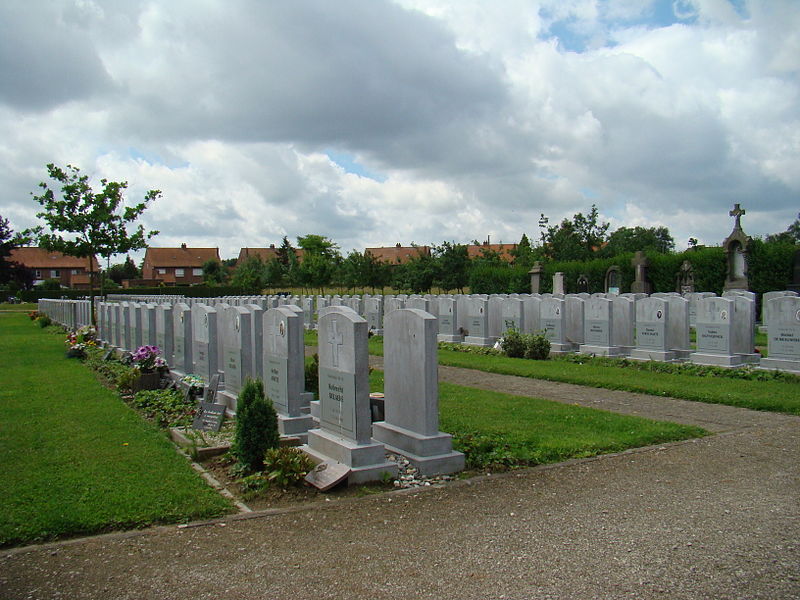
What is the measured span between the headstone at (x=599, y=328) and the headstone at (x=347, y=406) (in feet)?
33.6

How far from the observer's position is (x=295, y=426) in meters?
7.75

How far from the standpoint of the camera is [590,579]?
3.96 metres

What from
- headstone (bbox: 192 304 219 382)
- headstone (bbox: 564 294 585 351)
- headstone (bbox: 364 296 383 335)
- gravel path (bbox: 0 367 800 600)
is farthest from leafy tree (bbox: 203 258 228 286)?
gravel path (bbox: 0 367 800 600)

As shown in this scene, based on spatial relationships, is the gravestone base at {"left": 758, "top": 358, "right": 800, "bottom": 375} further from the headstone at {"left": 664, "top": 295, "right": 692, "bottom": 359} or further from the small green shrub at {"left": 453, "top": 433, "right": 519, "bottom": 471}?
the small green shrub at {"left": 453, "top": 433, "right": 519, "bottom": 471}

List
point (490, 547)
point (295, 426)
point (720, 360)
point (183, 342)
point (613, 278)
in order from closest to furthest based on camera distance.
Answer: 1. point (490, 547)
2. point (295, 426)
3. point (183, 342)
4. point (720, 360)
5. point (613, 278)

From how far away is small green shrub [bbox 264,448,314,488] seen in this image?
5.83m

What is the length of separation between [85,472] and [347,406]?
8.24 feet

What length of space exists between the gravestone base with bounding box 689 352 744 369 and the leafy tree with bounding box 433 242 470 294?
96.7 feet

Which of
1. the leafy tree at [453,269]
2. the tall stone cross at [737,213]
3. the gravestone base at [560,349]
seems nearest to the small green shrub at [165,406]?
the gravestone base at [560,349]

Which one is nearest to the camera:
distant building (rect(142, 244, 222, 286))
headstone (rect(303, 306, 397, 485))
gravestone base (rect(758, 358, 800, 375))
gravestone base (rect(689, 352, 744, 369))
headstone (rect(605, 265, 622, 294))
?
headstone (rect(303, 306, 397, 485))

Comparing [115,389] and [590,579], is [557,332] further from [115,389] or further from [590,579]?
[590,579]

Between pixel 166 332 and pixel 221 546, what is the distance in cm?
865

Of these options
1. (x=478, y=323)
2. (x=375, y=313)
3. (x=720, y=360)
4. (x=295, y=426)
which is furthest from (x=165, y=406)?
(x=375, y=313)

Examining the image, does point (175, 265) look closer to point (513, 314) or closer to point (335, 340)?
point (513, 314)
